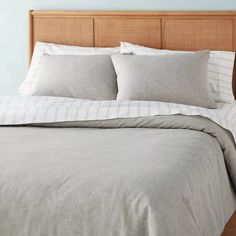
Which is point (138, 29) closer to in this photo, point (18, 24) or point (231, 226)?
point (18, 24)

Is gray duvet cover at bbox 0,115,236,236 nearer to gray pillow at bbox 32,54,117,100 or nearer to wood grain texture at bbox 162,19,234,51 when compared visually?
gray pillow at bbox 32,54,117,100

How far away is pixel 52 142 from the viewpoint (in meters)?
3.13

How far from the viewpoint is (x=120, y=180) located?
248 cm

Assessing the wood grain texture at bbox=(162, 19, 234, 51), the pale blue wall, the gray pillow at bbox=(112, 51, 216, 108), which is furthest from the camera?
the pale blue wall

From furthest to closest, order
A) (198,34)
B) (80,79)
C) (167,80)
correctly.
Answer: (198,34) < (80,79) < (167,80)

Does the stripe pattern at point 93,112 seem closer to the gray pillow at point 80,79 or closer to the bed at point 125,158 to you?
the bed at point 125,158

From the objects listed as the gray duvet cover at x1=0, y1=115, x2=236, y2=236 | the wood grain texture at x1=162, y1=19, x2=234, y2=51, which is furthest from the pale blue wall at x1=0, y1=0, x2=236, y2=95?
the gray duvet cover at x1=0, y1=115, x2=236, y2=236

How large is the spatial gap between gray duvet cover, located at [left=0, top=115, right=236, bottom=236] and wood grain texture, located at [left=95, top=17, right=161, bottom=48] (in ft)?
3.65

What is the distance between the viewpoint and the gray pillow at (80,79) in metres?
4.03

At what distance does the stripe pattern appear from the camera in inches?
134

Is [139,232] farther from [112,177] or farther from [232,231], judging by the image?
[232,231]

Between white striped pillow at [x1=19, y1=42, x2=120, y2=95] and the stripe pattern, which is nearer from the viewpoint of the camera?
the stripe pattern

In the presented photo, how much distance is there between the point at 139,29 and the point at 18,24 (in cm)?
86

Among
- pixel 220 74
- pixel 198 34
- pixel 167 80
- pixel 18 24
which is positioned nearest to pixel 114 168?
pixel 167 80
